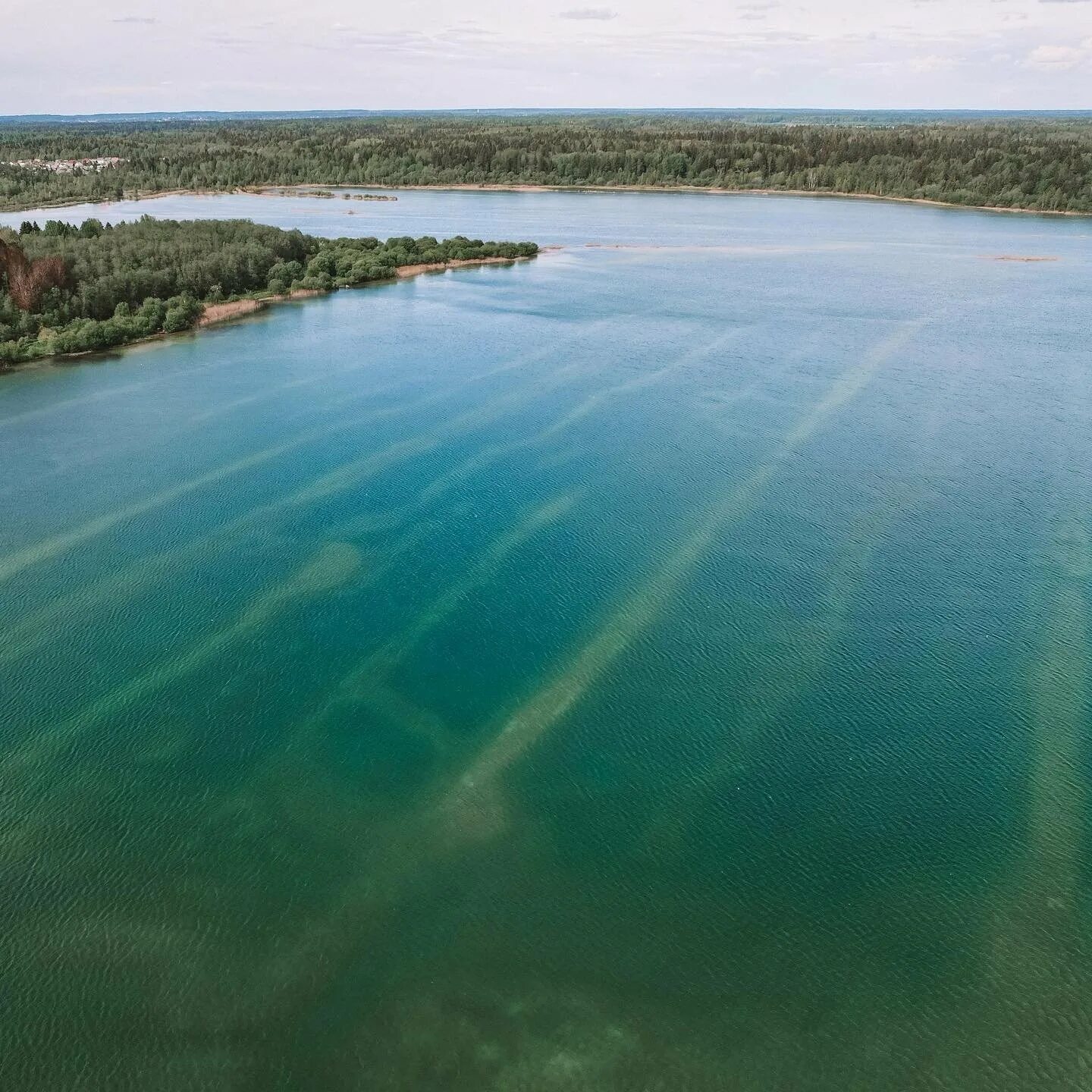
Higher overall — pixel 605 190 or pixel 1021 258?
pixel 605 190

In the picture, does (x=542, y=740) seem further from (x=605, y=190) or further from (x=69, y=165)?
(x=69, y=165)

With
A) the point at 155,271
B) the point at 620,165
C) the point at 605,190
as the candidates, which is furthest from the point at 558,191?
the point at 155,271

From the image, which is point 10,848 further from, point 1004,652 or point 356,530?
point 1004,652

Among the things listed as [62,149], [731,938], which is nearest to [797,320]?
[731,938]

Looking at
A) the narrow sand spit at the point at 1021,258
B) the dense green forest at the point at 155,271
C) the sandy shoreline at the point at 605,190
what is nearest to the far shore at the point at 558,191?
the sandy shoreline at the point at 605,190

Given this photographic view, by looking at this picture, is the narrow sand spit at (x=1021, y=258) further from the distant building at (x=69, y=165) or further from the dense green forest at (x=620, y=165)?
the distant building at (x=69, y=165)

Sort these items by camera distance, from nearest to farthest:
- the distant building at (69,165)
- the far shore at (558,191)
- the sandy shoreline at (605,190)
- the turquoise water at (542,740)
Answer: the turquoise water at (542,740) → the far shore at (558,191) → the distant building at (69,165) → the sandy shoreline at (605,190)
